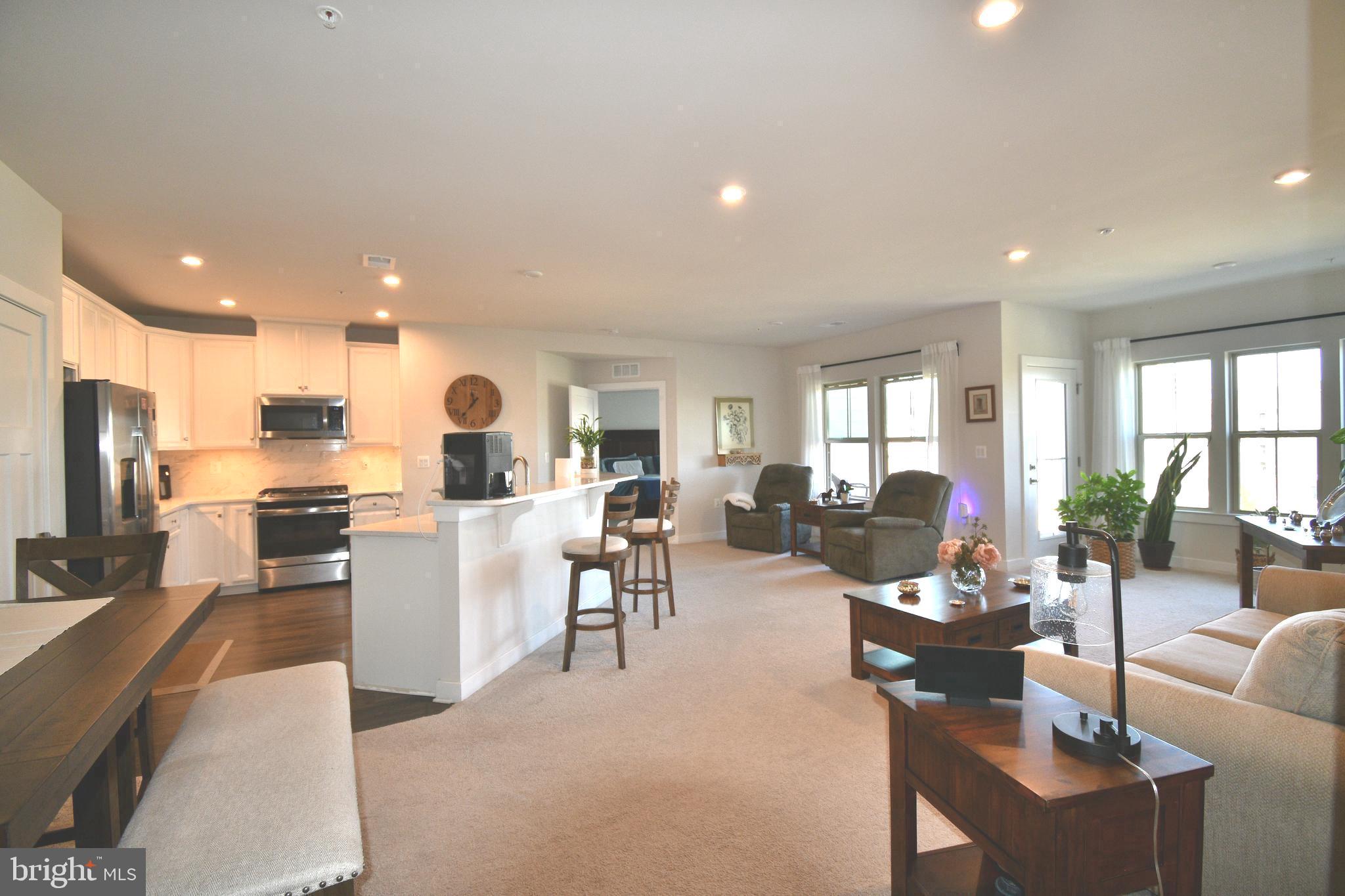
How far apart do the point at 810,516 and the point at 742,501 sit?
102 centimetres

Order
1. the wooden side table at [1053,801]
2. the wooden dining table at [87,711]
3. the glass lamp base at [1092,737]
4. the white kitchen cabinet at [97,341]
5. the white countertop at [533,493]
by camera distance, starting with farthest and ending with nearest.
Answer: the white kitchen cabinet at [97,341] → the white countertop at [533,493] → the glass lamp base at [1092,737] → the wooden side table at [1053,801] → the wooden dining table at [87,711]

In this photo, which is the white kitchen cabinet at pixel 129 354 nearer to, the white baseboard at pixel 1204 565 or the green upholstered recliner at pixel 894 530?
the green upholstered recliner at pixel 894 530

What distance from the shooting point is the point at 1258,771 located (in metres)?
Result: 1.43

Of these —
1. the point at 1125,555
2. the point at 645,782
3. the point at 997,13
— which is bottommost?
the point at 645,782

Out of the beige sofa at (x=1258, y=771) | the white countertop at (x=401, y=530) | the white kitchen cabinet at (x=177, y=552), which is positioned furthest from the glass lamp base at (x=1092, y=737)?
the white kitchen cabinet at (x=177, y=552)

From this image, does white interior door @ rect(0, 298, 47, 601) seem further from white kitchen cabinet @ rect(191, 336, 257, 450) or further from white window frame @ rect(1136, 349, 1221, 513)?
white window frame @ rect(1136, 349, 1221, 513)

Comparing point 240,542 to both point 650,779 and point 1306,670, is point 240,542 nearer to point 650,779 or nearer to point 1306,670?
point 650,779

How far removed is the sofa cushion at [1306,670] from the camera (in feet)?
4.70

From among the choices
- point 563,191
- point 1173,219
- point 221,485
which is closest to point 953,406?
point 1173,219

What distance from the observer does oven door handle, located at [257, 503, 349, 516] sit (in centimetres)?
532

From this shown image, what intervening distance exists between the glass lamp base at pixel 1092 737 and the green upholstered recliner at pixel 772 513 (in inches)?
213

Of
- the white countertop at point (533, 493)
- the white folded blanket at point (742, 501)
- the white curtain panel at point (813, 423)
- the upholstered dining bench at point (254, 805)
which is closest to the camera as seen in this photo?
the upholstered dining bench at point (254, 805)

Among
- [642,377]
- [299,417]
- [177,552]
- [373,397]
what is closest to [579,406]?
[642,377]

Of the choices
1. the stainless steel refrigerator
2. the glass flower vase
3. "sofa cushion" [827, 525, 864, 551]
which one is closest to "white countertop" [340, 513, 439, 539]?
the stainless steel refrigerator
